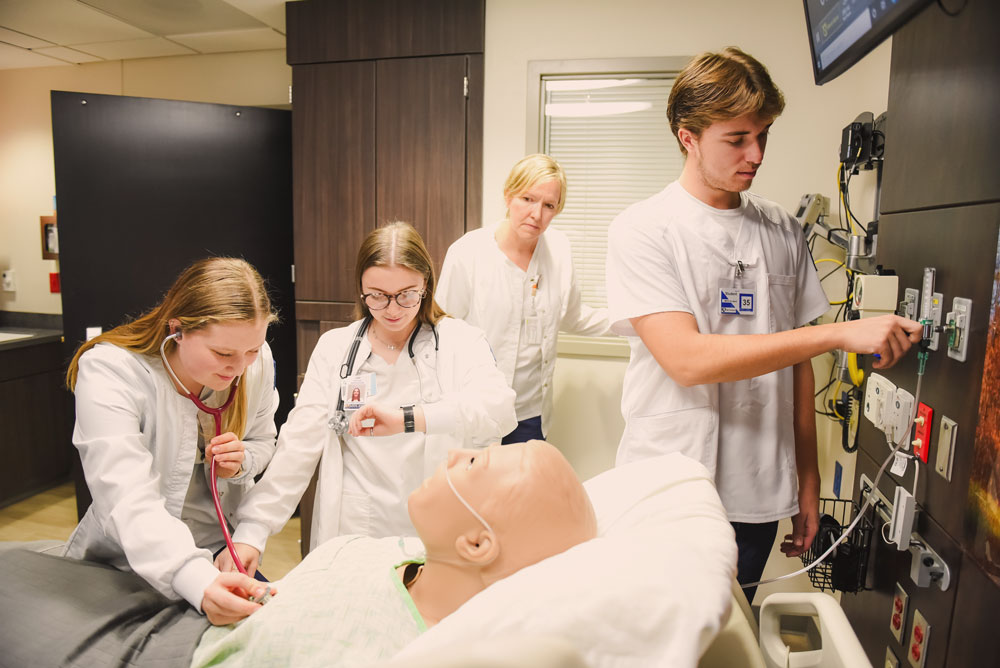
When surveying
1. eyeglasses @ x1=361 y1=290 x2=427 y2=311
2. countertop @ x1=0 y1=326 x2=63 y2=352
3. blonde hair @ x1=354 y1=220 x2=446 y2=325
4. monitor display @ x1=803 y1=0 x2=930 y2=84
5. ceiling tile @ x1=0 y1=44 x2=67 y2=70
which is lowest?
countertop @ x1=0 y1=326 x2=63 y2=352

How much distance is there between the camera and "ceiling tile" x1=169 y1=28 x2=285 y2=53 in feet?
11.1

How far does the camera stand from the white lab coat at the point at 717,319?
1.32 meters

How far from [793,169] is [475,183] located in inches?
53.3

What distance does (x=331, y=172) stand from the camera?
301 cm

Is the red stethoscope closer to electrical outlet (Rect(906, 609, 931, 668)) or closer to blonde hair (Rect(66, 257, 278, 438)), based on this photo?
blonde hair (Rect(66, 257, 278, 438))

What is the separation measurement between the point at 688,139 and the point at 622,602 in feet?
3.15

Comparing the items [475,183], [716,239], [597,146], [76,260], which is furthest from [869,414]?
[76,260]

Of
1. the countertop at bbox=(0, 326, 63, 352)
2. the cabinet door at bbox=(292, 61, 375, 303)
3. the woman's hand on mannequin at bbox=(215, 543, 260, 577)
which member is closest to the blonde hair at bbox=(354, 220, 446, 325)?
the woman's hand on mannequin at bbox=(215, 543, 260, 577)

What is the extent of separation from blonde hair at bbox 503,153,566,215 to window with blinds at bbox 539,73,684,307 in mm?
481

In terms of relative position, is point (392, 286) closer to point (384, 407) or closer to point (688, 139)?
point (384, 407)

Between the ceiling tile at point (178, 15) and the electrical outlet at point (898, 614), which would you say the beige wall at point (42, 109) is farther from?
the electrical outlet at point (898, 614)

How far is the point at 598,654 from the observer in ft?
2.33

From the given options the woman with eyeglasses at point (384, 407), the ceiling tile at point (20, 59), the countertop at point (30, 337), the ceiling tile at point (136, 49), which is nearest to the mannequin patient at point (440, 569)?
the woman with eyeglasses at point (384, 407)

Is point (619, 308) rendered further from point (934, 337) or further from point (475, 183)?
point (475, 183)
